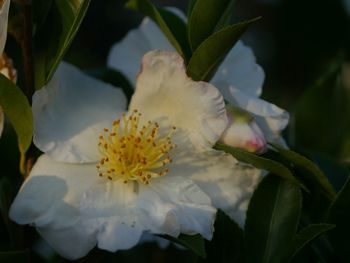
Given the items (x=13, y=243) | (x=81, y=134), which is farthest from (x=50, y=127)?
(x=13, y=243)

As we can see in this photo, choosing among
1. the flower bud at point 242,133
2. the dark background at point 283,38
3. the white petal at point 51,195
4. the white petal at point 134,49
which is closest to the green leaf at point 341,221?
the flower bud at point 242,133

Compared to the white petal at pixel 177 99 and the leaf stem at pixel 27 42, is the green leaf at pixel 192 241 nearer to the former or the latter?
the white petal at pixel 177 99

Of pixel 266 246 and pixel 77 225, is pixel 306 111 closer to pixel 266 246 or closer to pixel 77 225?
pixel 266 246

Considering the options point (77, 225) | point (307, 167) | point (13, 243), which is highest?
point (307, 167)

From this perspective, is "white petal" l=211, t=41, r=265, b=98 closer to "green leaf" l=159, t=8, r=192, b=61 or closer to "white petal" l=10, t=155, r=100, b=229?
"green leaf" l=159, t=8, r=192, b=61

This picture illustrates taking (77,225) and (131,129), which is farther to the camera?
(131,129)

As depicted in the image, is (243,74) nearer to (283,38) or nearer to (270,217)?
(270,217)

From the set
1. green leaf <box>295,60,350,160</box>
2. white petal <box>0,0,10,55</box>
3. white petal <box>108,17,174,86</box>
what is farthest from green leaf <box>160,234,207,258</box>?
green leaf <box>295,60,350,160</box>
